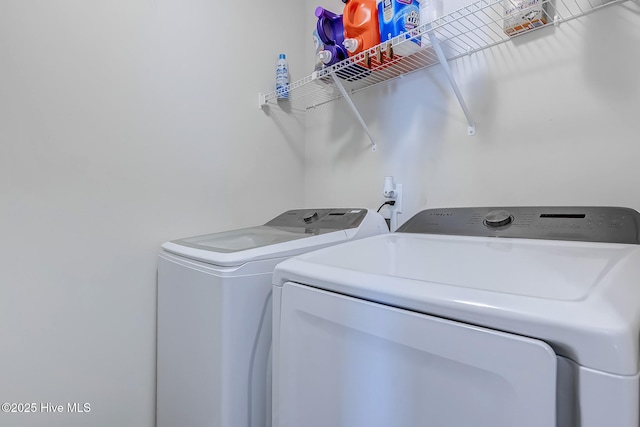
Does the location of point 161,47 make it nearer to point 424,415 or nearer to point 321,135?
point 321,135

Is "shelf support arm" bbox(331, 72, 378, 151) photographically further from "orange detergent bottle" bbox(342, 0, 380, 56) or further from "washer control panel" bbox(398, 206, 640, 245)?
"washer control panel" bbox(398, 206, 640, 245)

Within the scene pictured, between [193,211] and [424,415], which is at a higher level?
[193,211]

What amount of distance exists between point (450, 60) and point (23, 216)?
1791 mm

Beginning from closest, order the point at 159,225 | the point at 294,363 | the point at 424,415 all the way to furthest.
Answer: the point at 424,415
the point at 294,363
the point at 159,225

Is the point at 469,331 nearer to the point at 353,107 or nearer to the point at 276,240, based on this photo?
the point at 276,240

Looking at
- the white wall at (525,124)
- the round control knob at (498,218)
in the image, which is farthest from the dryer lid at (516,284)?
the white wall at (525,124)

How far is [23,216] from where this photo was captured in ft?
3.96

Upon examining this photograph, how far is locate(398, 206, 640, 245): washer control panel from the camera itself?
0.89 meters

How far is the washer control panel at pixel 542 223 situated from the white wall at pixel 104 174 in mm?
1096

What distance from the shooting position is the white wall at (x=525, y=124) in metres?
1.02

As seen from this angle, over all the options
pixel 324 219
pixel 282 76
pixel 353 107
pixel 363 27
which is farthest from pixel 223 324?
pixel 282 76

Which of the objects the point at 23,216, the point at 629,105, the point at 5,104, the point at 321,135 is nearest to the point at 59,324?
the point at 23,216

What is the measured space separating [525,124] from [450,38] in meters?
0.44

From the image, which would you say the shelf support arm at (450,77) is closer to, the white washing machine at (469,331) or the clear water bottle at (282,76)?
the white washing machine at (469,331)
